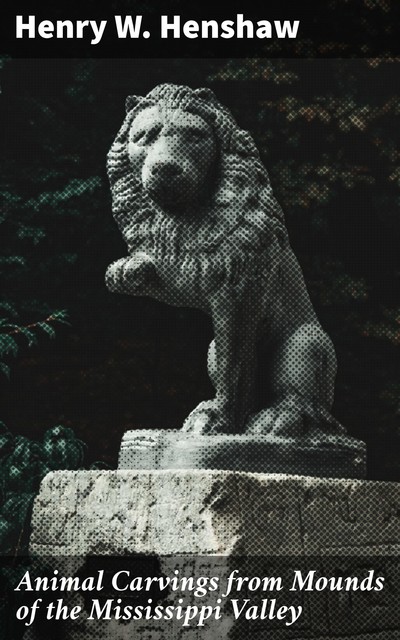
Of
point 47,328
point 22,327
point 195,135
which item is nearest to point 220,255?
point 195,135

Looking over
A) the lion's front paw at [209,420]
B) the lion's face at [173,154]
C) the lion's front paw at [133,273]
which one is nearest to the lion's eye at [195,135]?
the lion's face at [173,154]

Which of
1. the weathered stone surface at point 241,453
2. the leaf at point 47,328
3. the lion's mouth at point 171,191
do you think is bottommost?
the weathered stone surface at point 241,453

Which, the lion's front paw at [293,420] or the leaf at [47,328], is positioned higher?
the leaf at [47,328]

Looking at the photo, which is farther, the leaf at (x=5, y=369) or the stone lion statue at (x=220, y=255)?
the leaf at (x=5, y=369)

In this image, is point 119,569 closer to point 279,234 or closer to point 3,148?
point 279,234

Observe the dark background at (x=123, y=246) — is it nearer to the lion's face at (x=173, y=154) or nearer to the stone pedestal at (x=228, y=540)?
the stone pedestal at (x=228, y=540)

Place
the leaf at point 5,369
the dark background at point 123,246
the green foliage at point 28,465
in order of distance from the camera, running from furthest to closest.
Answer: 1. the dark background at point 123,246
2. the leaf at point 5,369
3. the green foliage at point 28,465

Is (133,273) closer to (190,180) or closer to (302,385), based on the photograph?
(190,180)

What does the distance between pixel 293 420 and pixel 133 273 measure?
0.66 m

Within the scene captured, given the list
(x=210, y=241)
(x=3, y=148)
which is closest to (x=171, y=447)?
(x=210, y=241)

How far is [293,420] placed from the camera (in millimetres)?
3375

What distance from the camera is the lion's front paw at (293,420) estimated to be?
3.36 meters

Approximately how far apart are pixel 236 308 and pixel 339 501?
656 mm

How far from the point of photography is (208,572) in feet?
9.82
